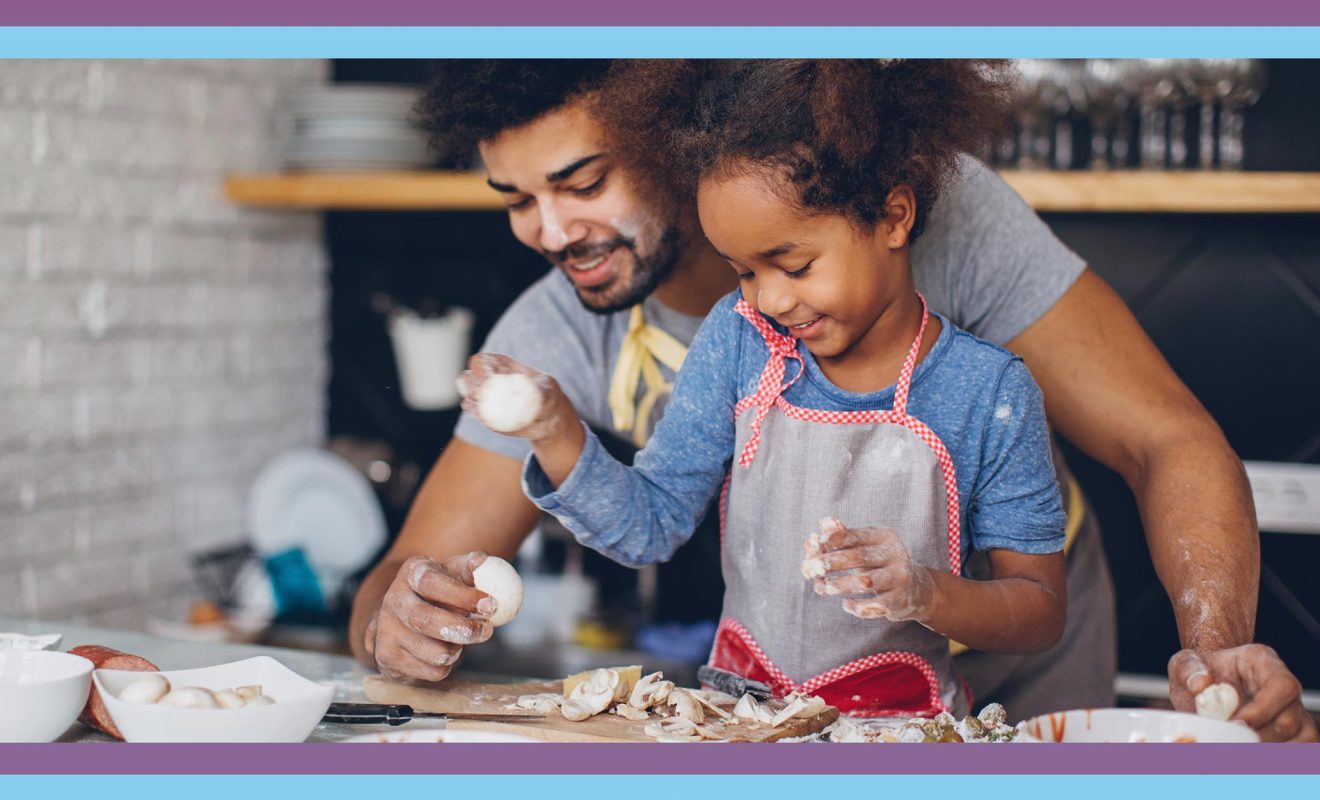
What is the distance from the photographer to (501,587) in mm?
813

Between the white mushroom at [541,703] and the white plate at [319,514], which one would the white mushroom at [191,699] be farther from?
the white plate at [319,514]

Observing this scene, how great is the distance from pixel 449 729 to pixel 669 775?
143 millimetres

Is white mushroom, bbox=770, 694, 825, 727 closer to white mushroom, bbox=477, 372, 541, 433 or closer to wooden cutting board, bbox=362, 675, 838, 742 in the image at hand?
wooden cutting board, bbox=362, 675, 838, 742

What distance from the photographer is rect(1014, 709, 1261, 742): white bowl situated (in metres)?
0.70

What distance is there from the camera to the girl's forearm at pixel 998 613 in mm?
766

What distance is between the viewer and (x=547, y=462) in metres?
0.84

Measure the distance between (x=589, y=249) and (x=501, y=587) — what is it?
271 millimetres

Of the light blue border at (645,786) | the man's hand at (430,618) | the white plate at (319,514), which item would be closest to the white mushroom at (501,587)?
the man's hand at (430,618)

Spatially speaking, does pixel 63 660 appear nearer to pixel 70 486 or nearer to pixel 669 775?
pixel 669 775

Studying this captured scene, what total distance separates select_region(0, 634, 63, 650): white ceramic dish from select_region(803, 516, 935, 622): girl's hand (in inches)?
21.2

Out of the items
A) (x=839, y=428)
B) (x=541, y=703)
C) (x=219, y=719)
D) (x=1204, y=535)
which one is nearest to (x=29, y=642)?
(x=219, y=719)

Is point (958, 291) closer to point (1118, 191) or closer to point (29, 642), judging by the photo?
point (1118, 191)
